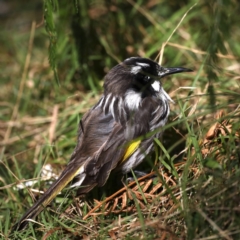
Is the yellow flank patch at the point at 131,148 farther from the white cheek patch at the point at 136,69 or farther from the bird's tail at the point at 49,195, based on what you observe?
the white cheek patch at the point at 136,69

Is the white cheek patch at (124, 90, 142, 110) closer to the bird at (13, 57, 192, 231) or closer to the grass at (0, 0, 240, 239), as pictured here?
the bird at (13, 57, 192, 231)

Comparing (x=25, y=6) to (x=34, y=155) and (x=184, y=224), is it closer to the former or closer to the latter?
(x=34, y=155)

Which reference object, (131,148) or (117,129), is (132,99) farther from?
(131,148)

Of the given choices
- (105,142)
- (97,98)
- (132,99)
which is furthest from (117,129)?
(97,98)

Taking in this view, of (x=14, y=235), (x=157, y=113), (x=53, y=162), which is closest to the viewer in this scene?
(x=14, y=235)

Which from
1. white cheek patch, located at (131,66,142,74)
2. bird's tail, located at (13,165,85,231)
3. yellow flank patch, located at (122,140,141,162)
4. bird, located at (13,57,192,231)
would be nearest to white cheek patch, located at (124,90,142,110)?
bird, located at (13,57,192,231)

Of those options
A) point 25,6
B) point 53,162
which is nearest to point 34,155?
point 53,162

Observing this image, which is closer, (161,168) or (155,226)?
(155,226)

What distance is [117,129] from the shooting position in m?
4.49

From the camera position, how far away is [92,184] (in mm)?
4305

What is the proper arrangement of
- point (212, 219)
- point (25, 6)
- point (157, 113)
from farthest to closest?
point (25, 6) < point (157, 113) < point (212, 219)

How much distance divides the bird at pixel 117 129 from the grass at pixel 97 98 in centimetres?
12

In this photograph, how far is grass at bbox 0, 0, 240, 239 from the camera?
362 cm

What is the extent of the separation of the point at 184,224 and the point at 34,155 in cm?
234
